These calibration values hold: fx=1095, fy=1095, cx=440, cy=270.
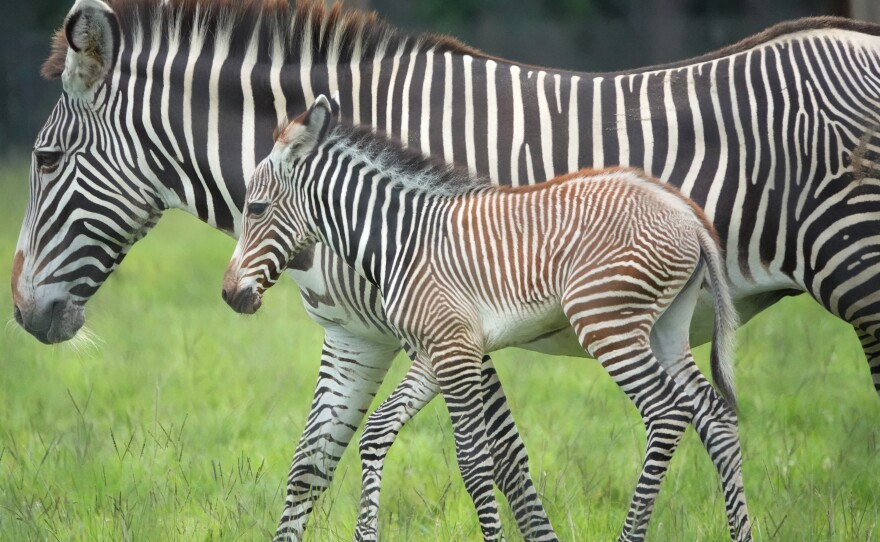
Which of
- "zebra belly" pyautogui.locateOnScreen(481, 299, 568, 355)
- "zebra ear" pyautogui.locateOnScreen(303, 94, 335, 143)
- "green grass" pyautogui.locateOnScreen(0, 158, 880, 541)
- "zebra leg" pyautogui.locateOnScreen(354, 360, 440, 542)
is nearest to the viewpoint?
"zebra belly" pyautogui.locateOnScreen(481, 299, 568, 355)

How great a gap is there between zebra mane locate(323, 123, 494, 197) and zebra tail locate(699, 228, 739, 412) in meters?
0.88

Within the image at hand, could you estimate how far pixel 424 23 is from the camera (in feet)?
86.9

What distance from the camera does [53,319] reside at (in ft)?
16.3

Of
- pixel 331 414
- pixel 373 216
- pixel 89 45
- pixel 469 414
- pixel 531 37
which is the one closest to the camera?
pixel 469 414

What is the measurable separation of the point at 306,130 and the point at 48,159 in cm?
143

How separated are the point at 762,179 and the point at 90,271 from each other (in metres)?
2.98

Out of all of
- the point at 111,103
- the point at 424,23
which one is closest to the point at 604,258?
the point at 111,103

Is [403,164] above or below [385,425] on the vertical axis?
above

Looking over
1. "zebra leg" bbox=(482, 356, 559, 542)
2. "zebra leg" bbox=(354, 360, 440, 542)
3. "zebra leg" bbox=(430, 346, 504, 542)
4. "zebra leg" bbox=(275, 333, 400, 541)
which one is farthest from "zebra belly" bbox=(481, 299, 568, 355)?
"zebra leg" bbox=(275, 333, 400, 541)

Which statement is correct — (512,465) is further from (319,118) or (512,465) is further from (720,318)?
(319,118)

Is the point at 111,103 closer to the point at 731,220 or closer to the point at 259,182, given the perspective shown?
the point at 259,182

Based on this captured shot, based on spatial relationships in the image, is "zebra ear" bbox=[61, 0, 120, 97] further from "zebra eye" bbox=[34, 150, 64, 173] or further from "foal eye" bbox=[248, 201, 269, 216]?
"foal eye" bbox=[248, 201, 269, 216]

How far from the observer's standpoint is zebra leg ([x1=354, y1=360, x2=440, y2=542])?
4.26m

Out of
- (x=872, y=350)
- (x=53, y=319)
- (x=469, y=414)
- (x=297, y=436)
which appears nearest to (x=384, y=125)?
(x=469, y=414)
